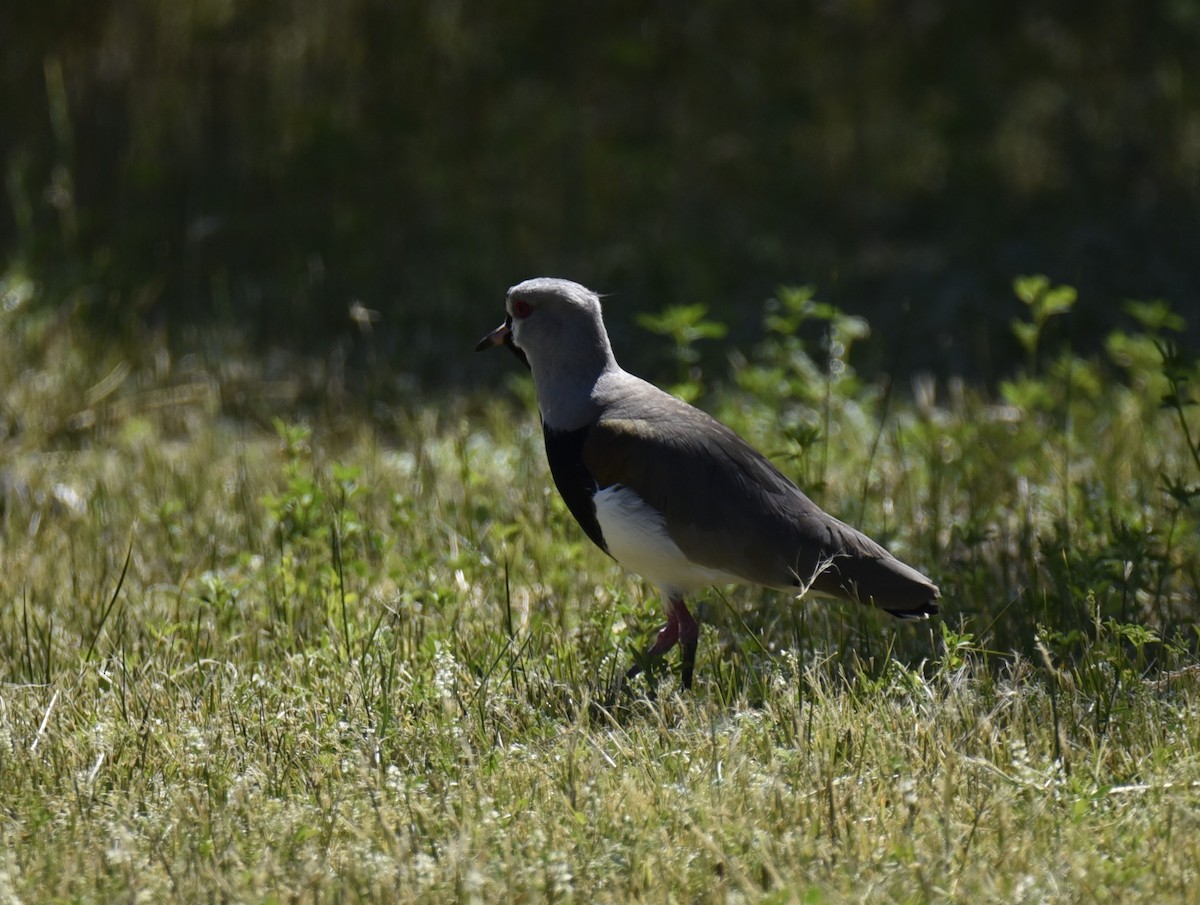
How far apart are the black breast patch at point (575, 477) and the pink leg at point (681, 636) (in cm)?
26

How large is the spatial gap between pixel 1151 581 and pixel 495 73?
605cm

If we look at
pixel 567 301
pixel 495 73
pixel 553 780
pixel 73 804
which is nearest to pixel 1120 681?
pixel 553 780

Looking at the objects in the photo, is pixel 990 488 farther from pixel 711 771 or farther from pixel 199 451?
pixel 199 451

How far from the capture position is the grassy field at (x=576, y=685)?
9.77 ft

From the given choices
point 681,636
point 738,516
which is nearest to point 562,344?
point 738,516

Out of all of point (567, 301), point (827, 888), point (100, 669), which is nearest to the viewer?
point (827, 888)

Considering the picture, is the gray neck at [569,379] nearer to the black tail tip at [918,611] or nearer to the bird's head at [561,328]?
the bird's head at [561,328]

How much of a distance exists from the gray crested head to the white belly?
0.34 metres

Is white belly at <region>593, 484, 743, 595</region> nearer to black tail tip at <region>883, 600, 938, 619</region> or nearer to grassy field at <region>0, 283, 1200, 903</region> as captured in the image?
grassy field at <region>0, 283, 1200, 903</region>

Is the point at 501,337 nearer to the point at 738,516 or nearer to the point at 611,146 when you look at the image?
the point at 738,516

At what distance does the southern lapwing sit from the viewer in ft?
12.7

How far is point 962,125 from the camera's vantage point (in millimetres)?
9133

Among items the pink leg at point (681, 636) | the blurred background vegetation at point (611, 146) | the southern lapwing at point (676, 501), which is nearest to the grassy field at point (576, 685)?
the pink leg at point (681, 636)

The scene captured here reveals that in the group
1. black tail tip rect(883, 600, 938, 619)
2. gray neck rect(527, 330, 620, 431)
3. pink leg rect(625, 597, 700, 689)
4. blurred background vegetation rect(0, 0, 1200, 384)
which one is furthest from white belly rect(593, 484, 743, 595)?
blurred background vegetation rect(0, 0, 1200, 384)
